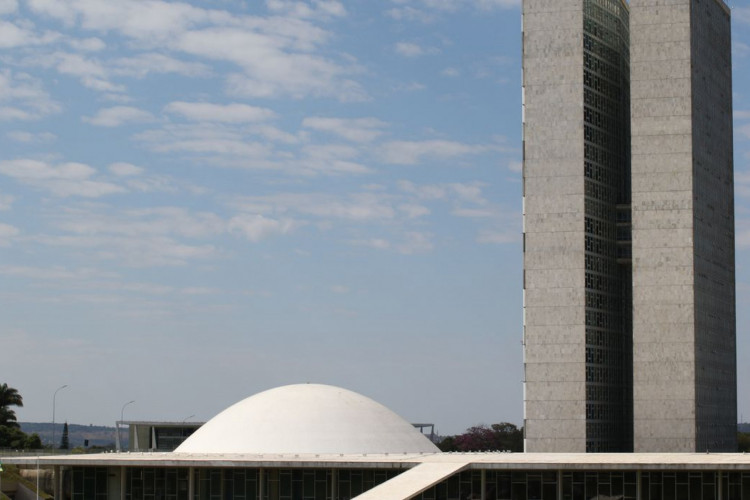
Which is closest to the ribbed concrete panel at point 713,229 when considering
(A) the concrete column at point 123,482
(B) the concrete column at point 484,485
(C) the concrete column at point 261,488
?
(B) the concrete column at point 484,485

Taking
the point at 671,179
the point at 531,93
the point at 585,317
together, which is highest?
the point at 531,93

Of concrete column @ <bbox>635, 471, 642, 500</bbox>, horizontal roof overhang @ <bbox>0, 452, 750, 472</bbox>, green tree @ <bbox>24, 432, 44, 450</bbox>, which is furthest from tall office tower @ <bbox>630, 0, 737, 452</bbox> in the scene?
green tree @ <bbox>24, 432, 44, 450</bbox>

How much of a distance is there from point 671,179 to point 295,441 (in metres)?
55.3

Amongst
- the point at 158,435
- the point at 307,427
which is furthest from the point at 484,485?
the point at 158,435

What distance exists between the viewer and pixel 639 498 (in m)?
93.1

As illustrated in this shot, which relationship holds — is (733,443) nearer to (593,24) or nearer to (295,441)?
(593,24)

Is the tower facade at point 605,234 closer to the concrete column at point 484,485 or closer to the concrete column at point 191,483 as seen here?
the concrete column at point 484,485

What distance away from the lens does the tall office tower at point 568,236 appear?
5428 inches

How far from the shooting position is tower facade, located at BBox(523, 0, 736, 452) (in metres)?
138

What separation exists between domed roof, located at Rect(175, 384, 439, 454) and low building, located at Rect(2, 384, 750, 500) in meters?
0.11

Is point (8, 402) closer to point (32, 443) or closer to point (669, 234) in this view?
point (32, 443)

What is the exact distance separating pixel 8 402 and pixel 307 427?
93.6 metres

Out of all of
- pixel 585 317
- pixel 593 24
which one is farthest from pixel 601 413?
pixel 593 24

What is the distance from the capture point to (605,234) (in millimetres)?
144375
